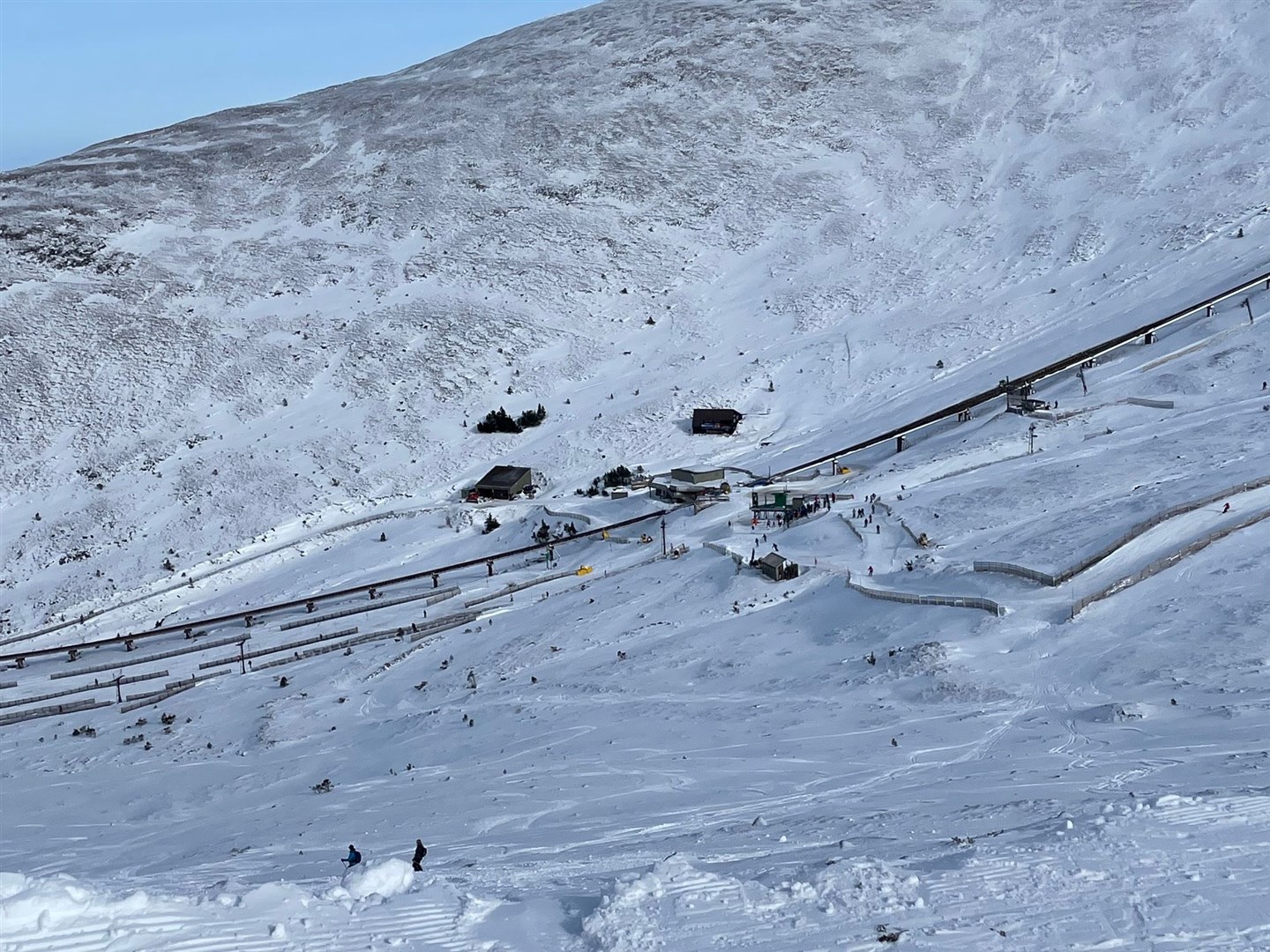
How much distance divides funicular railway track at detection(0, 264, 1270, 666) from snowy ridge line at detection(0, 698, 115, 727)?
5.32 metres

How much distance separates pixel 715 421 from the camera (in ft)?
158

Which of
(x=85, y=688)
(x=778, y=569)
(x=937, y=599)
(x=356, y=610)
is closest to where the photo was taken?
(x=937, y=599)

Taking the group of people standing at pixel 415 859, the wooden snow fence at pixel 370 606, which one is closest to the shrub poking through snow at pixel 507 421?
the wooden snow fence at pixel 370 606

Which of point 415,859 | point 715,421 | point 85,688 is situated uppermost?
point 715,421

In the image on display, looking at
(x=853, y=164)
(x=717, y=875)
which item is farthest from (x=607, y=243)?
(x=717, y=875)

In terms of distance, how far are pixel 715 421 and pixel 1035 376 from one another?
42.5ft

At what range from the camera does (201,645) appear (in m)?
32.8

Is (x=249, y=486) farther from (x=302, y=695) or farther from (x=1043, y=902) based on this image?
(x=1043, y=902)

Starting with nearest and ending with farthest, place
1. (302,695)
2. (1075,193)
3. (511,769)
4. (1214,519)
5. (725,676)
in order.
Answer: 1. (511,769)
2. (725,676)
3. (1214,519)
4. (302,695)
5. (1075,193)

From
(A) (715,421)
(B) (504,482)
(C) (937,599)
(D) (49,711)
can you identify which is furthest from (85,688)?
(A) (715,421)

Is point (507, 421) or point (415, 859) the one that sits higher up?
point (507, 421)

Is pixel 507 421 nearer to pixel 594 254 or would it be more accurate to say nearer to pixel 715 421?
pixel 715 421

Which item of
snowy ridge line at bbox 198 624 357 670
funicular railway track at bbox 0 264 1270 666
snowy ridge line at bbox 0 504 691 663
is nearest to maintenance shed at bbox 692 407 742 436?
funicular railway track at bbox 0 264 1270 666

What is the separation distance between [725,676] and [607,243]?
44857 mm
